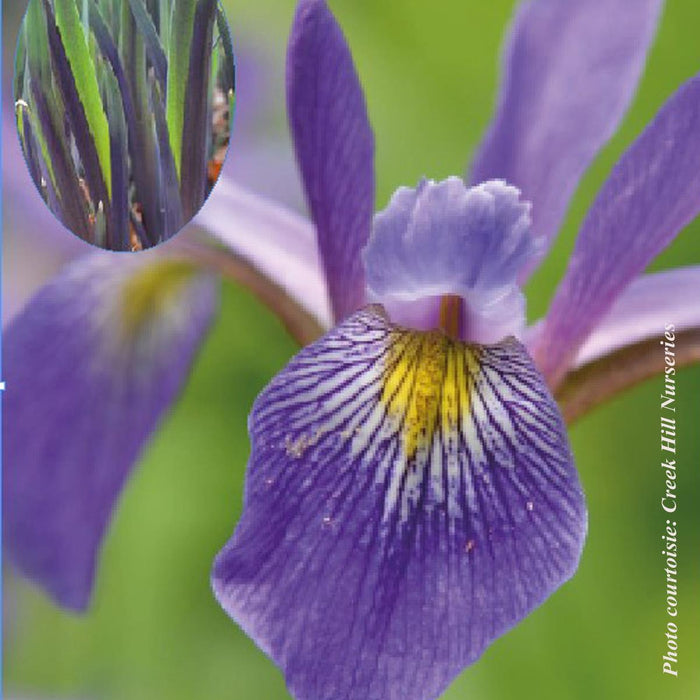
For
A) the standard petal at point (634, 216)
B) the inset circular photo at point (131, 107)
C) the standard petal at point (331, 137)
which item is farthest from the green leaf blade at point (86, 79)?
the standard petal at point (634, 216)

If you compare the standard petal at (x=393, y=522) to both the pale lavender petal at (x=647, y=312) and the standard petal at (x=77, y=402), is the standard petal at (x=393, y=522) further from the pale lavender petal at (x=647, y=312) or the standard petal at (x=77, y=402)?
the standard petal at (x=77, y=402)

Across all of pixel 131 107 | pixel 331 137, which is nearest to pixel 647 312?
pixel 331 137

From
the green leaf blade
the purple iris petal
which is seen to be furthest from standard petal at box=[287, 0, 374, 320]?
the green leaf blade

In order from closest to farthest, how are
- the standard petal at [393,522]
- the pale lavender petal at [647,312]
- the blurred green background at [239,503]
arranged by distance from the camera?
the standard petal at [393,522]
the pale lavender petal at [647,312]
the blurred green background at [239,503]

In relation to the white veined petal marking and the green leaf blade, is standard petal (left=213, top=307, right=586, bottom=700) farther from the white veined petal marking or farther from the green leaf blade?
the green leaf blade

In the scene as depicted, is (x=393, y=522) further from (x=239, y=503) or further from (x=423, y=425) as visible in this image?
(x=239, y=503)

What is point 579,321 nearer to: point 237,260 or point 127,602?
point 237,260
